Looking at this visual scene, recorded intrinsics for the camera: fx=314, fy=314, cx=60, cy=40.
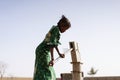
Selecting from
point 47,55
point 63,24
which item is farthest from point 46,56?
point 63,24

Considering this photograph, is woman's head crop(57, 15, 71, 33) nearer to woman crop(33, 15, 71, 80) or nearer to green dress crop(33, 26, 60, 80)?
woman crop(33, 15, 71, 80)

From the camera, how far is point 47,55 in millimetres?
6738

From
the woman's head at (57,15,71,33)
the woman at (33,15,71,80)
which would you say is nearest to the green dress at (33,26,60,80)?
the woman at (33,15,71,80)

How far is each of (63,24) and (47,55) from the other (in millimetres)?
781

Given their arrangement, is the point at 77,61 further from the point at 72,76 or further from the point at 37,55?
the point at 37,55

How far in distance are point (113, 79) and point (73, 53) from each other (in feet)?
104

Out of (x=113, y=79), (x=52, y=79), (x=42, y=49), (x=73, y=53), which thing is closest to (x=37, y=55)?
(x=42, y=49)

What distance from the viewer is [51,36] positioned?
675 centimetres

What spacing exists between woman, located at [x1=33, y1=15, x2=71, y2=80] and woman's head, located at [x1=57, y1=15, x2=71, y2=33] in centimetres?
5

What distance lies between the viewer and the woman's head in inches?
272

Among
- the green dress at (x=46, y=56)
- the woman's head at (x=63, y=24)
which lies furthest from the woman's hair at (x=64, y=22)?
the green dress at (x=46, y=56)

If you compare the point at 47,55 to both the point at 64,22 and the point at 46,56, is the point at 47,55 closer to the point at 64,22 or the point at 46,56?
the point at 46,56

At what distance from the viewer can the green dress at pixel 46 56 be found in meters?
6.66

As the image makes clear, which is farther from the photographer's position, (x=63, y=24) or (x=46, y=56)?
(x=63, y=24)
